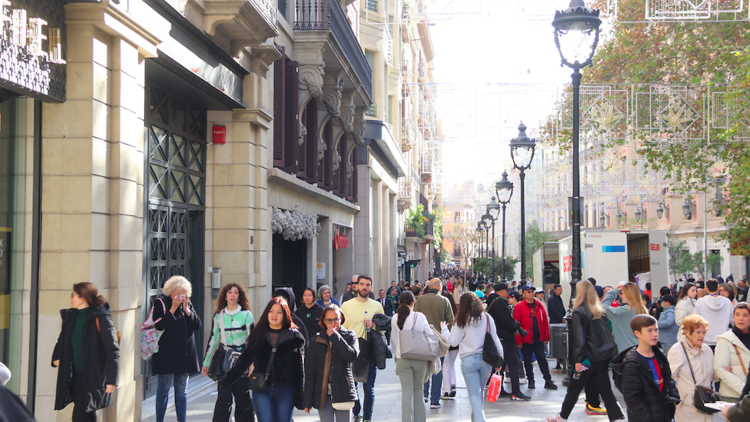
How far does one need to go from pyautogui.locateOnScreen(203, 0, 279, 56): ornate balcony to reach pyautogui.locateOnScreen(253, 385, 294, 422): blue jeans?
6.54 meters

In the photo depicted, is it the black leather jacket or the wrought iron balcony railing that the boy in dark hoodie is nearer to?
the black leather jacket

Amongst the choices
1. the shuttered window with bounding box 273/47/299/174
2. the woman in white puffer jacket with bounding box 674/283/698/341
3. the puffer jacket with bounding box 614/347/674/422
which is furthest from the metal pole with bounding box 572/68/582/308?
the puffer jacket with bounding box 614/347/674/422

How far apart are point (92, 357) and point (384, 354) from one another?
351cm

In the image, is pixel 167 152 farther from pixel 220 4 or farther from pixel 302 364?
pixel 302 364

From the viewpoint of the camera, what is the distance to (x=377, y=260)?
31.3 m

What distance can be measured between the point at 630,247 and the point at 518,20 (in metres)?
9.86

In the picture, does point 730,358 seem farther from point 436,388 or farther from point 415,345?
point 436,388

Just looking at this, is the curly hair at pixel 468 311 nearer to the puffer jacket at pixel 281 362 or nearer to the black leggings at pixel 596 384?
the black leggings at pixel 596 384

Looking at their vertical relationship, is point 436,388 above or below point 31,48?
below

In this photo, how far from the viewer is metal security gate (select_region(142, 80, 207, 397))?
1072 cm

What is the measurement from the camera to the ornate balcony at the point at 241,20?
36.8 feet

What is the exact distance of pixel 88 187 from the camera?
782cm

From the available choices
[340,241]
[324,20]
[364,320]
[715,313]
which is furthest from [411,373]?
[340,241]

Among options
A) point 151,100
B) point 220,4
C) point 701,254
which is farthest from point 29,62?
point 701,254
